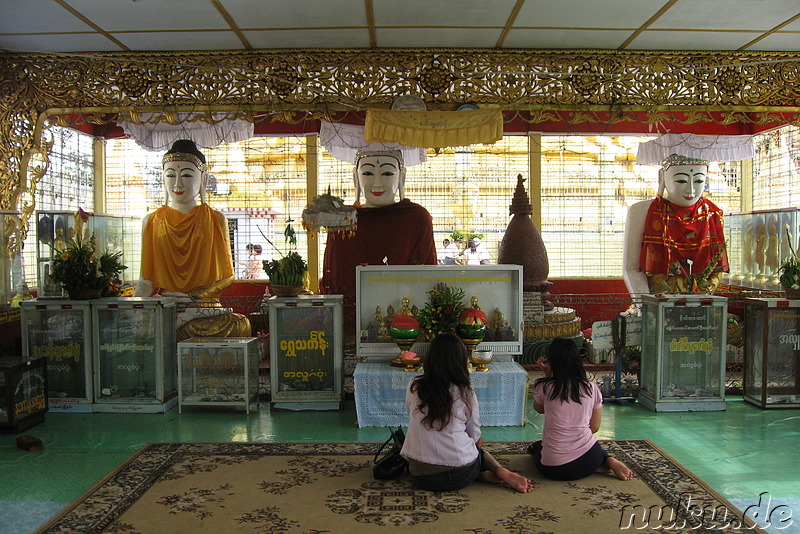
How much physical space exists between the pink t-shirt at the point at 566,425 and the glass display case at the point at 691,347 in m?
2.00

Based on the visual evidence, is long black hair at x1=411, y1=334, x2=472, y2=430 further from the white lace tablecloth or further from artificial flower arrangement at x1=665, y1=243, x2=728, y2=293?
artificial flower arrangement at x1=665, y1=243, x2=728, y2=293

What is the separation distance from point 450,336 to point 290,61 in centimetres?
367

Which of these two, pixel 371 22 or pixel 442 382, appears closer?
pixel 442 382

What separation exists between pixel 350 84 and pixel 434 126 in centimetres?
86

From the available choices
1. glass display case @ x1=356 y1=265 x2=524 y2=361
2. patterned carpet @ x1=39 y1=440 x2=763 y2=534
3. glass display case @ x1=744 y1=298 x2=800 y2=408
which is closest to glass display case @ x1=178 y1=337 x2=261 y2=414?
glass display case @ x1=356 y1=265 x2=524 y2=361

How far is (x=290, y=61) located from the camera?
20.0 feet

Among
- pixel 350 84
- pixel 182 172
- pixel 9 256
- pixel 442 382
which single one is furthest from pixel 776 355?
pixel 9 256

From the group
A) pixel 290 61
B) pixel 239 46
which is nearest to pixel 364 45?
pixel 290 61

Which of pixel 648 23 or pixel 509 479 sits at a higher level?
pixel 648 23

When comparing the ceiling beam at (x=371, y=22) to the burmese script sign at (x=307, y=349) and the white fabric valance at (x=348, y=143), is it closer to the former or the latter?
the white fabric valance at (x=348, y=143)

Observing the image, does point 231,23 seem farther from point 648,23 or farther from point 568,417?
point 568,417

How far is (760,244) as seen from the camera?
748 centimetres

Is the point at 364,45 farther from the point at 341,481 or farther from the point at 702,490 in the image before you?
the point at 702,490

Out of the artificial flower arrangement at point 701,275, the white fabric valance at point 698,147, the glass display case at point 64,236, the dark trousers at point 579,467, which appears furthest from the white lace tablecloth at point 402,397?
the white fabric valance at point 698,147
